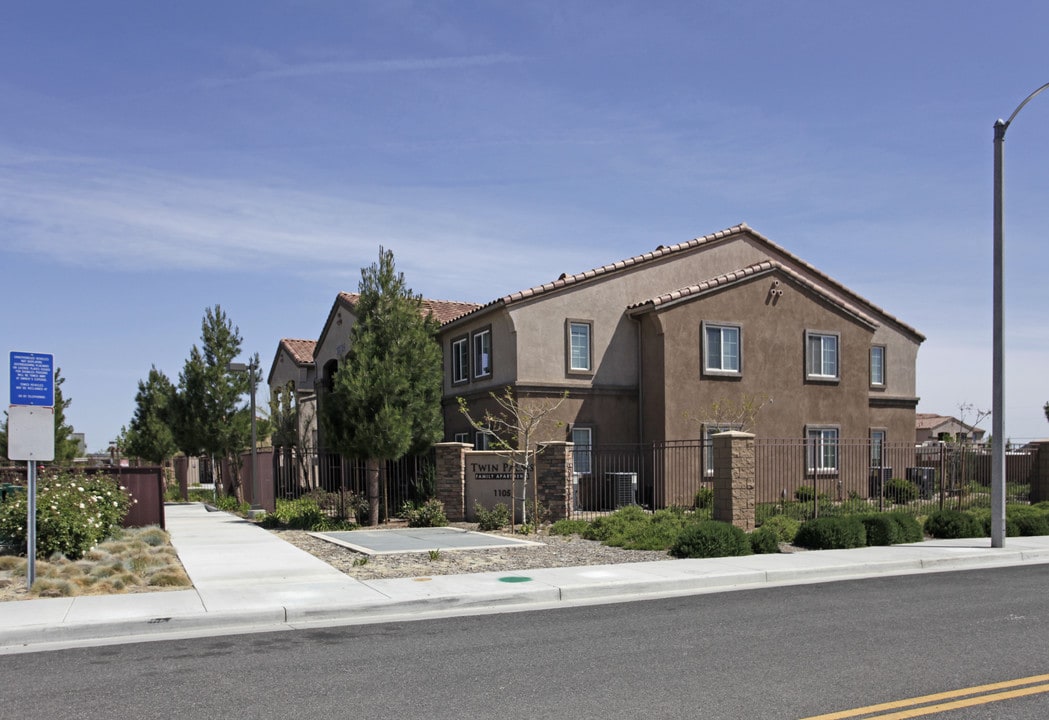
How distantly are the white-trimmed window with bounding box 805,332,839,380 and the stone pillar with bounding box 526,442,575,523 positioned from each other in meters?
10.8

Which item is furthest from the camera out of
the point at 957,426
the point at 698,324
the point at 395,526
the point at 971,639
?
the point at 957,426

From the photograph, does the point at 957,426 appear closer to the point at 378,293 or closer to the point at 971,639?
the point at 378,293

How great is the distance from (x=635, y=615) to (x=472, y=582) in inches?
110

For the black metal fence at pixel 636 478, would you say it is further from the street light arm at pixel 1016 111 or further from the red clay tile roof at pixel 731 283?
the street light arm at pixel 1016 111

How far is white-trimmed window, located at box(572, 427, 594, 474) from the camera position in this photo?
26.7 metres

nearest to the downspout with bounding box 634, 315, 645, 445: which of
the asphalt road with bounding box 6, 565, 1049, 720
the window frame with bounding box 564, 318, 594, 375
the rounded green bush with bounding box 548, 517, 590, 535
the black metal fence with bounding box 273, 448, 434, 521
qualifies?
the window frame with bounding box 564, 318, 594, 375

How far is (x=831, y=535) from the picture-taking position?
17328mm

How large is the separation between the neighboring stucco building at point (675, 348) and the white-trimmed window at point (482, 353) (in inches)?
1.8

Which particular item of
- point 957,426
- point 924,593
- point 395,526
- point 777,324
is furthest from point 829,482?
point 957,426

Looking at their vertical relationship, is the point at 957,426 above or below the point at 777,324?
below

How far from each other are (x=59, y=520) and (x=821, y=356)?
22.2 metres

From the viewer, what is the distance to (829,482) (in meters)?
28.8

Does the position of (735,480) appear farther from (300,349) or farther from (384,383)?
(300,349)

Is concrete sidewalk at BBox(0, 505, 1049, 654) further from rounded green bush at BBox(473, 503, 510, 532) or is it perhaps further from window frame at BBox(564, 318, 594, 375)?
window frame at BBox(564, 318, 594, 375)
